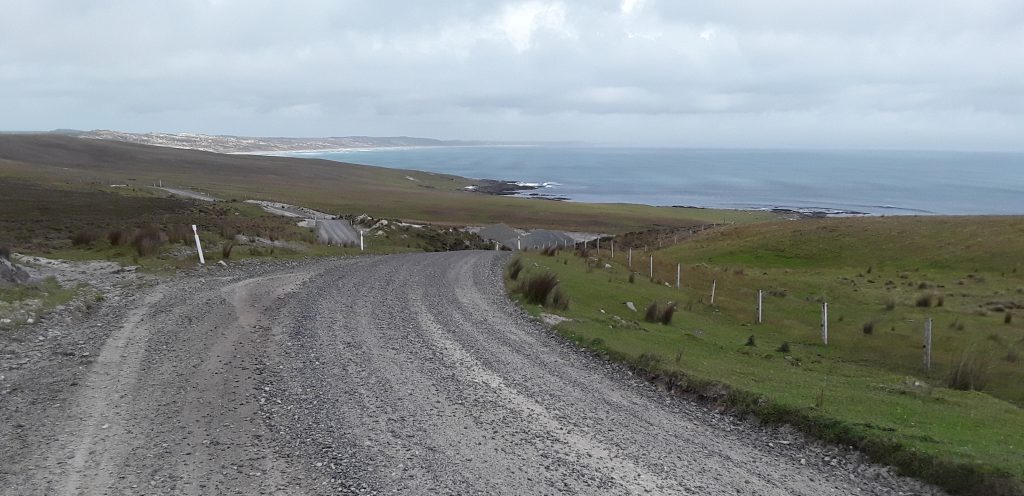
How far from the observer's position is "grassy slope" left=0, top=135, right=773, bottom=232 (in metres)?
91.4

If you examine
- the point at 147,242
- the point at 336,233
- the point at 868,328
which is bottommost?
the point at 868,328

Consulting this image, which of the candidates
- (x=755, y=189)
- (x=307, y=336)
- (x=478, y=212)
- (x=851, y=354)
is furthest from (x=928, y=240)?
(x=755, y=189)

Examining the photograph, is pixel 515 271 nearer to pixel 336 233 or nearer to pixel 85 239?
pixel 85 239

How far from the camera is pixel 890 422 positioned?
884 centimetres

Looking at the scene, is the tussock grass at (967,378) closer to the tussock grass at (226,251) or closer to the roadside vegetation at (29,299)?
the roadside vegetation at (29,299)

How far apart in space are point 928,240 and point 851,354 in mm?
33864

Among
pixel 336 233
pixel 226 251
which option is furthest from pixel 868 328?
pixel 336 233

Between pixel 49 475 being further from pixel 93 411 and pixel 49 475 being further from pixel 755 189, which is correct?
pixel 755 189

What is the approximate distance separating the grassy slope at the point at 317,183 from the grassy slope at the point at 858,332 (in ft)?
134

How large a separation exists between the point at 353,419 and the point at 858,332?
61.1 ft

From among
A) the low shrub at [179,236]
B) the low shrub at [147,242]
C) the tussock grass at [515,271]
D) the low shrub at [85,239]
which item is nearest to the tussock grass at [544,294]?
the tussock grass at [515,271]

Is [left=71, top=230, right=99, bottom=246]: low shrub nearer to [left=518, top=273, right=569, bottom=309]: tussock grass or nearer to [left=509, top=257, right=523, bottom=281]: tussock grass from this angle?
[left=509, top=257, right=523, bottom=281]: tussock grass

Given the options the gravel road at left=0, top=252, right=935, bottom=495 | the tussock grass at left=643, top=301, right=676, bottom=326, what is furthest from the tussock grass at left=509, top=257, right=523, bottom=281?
the gravel road at left=0, top=252, right=935, bottom=495

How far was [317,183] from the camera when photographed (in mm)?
143375
